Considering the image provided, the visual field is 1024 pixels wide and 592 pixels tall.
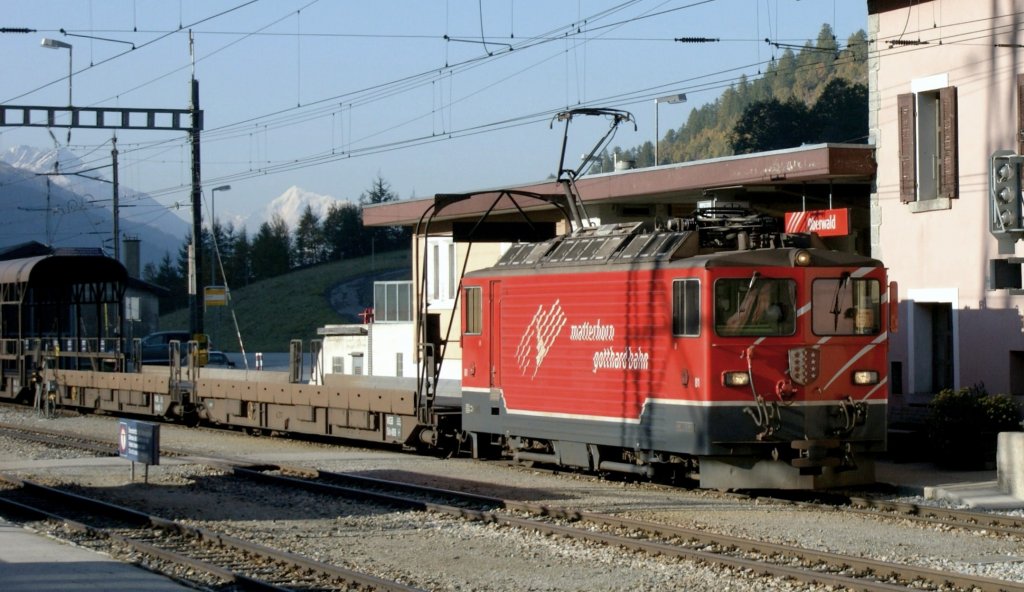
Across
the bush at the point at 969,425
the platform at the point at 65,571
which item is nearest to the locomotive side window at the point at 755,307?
the bush at the point at 969,425

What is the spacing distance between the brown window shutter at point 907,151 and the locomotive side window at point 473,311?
7.11 m

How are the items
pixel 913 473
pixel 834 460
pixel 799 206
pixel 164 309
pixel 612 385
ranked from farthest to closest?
pixel 164 309 < pixel 799 206 < pixel 913 473 < pixel 612 385 < pixel 834 460

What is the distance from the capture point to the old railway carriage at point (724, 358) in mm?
14938

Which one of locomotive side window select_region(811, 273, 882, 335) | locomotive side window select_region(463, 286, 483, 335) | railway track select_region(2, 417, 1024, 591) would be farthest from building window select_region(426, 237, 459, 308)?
locomotive side window select_region(811, 273, 882, 335)

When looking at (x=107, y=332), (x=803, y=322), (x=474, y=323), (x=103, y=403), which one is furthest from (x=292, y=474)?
(x=107, y=332)

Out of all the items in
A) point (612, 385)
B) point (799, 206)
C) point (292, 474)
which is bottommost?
point (292, 474)

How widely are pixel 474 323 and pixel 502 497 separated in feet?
13.7

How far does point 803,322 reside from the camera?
50.0 feet

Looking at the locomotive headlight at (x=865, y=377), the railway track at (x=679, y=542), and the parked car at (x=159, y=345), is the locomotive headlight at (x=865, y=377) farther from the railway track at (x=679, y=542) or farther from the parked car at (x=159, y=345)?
→ the parked car at (x=159, y=345)

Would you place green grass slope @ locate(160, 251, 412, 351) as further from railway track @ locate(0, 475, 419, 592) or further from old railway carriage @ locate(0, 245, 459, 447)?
railway track @ locate(0, 475, 419, 592)

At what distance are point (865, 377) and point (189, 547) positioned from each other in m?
A: 7.80

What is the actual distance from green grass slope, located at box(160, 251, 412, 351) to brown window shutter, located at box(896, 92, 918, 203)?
56.0 meters

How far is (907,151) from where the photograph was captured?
2095 cm

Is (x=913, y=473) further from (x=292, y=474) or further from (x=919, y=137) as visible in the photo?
(x=292, y=474)
